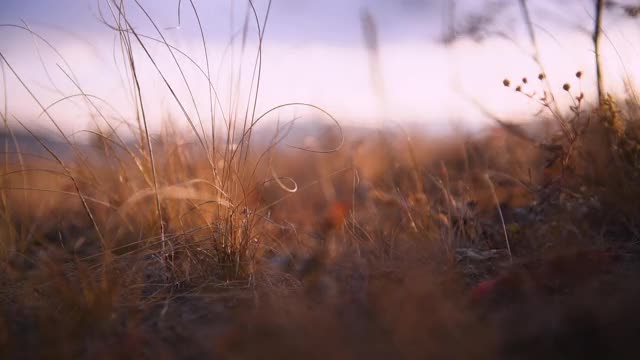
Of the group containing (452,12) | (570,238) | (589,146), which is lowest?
(570,238)

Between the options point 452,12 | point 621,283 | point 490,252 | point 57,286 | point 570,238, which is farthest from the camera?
point 452,12

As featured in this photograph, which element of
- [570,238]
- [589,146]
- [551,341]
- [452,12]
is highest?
[452,12]

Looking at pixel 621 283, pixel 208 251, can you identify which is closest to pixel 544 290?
pixel 621 283

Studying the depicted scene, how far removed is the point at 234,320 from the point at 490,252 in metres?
1.02

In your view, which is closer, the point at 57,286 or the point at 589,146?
the point at 57,286

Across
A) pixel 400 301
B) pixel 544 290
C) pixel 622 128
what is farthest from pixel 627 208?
pixel 400 301

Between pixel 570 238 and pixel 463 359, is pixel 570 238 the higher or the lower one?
the higher one

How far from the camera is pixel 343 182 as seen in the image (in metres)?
4.24

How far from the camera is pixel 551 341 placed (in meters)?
1.08

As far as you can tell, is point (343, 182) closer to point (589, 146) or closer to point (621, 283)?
point (589, 146)

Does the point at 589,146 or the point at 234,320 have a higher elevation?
the point at 589,146

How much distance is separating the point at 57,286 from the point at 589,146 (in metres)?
1.97

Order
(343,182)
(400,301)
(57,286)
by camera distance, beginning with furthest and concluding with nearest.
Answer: (343,182) → (57,286) → (400,301)

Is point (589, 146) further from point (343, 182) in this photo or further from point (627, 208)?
point (343, 182)
